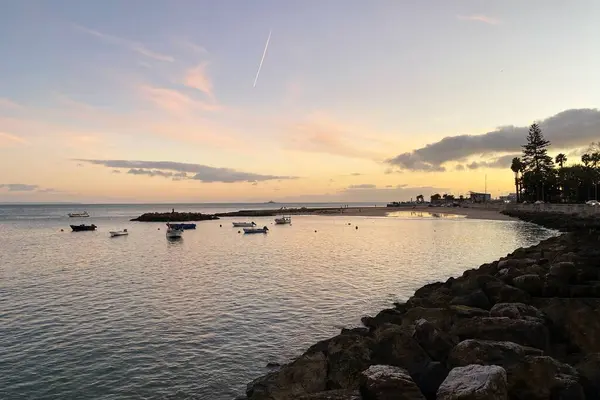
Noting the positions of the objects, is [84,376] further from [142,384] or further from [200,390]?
[200,390]

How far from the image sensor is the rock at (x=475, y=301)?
1414 cm

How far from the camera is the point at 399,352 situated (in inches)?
366

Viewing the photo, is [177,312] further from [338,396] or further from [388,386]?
[388,386]

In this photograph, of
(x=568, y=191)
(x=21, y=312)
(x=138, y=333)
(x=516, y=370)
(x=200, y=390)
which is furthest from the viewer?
(x=568, y=191)

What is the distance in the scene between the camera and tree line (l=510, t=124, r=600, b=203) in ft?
328

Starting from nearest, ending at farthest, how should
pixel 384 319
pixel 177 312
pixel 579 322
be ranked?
pixel 579 322, pixel 384 319, pixel 177 312

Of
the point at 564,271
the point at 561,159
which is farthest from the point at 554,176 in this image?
the point at 564,271

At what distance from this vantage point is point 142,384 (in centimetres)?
1180

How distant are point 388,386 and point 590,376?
388 cm

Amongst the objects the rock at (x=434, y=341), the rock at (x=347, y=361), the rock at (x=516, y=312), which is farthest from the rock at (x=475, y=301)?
the rock at (x=347, y=361)

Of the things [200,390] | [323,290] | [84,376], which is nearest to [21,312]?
[84,376]

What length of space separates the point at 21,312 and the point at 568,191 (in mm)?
128575

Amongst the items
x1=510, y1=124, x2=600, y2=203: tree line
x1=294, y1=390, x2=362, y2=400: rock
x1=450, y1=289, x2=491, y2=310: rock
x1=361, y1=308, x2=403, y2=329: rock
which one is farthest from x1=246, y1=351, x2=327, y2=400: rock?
x1=510, y1=124, x2=600, y2=203: tree line

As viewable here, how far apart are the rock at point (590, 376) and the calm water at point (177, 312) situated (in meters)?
8.15
